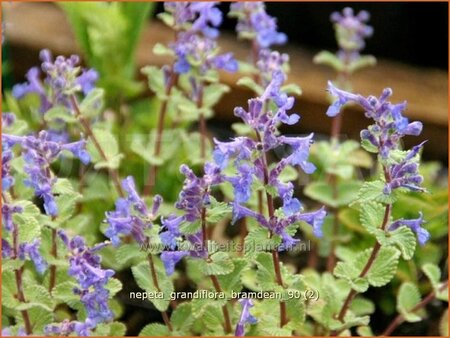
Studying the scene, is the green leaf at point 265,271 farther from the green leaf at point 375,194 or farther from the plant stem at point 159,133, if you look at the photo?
the plant stem at point 159,133

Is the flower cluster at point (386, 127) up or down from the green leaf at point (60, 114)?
up

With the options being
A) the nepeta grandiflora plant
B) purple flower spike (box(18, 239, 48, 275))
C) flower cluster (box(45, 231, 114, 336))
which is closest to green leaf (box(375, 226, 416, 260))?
the nepeta grandiflora plant

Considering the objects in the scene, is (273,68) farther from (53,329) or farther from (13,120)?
(53,329)

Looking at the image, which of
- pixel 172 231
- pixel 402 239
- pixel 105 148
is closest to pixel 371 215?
pixel 402 239

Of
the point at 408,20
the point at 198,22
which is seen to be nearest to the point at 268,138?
the point at 198,22

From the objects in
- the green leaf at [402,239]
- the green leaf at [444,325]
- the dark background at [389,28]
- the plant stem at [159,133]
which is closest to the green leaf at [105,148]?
the plant stem at [159,133]

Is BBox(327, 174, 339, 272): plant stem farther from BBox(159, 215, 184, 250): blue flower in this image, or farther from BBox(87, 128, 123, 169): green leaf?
BBox(159, 215, 184, 250): blue flower

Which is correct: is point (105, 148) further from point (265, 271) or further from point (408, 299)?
point (408, 299)
